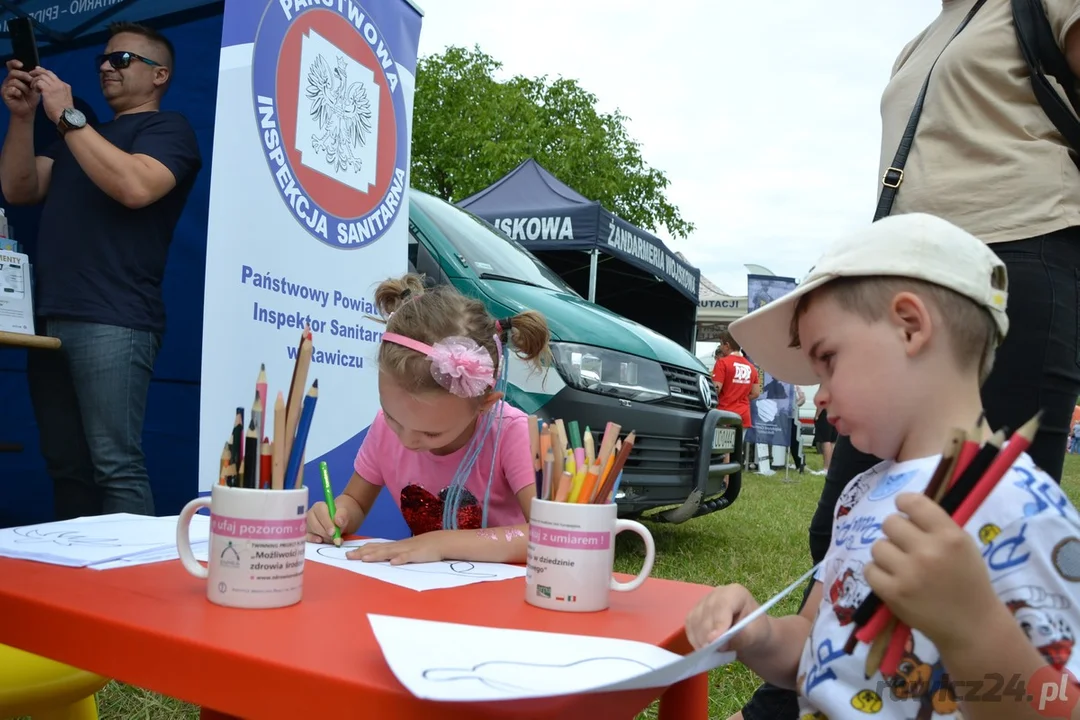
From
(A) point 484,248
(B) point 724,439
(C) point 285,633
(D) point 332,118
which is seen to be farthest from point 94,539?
(B) point 724,439

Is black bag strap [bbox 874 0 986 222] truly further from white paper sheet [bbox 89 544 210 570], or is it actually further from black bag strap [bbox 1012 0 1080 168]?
white paper sheet [bbox 89 544 210 570]

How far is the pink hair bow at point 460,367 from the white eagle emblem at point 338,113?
1.68 metres

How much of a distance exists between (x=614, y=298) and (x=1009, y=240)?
797 centimetres

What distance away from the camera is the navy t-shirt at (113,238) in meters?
2.63

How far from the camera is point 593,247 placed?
6824mm

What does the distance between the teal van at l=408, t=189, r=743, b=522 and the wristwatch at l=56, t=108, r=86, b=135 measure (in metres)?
1.32

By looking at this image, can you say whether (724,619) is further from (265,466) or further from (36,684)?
(36,684)

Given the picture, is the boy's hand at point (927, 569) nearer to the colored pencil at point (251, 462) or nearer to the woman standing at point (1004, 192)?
the colored pencil at point (251, 462)

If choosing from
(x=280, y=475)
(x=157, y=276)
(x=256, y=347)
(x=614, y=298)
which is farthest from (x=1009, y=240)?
(x=614, y=298)

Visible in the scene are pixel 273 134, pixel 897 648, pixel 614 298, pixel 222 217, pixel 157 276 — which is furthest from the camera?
pixel 614 298

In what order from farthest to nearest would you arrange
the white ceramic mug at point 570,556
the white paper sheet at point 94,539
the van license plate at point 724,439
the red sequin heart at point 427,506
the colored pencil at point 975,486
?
the van license plate at point 724,439 → the red sequin heart at point 427,506 → the white paper sheet at point 94,539 → the white ceramic mug at point 570,556 → the colored pencil at point 975,486

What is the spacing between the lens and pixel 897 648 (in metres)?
0.59

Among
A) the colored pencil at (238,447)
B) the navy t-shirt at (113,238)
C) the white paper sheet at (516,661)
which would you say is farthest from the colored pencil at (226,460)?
the navy t-shirt at (113,238)

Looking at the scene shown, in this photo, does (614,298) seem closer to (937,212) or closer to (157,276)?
(157,276)
